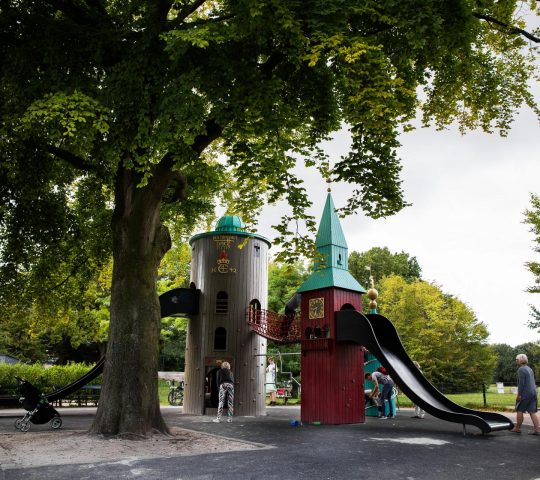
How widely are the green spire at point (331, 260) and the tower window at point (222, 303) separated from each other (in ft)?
11.6

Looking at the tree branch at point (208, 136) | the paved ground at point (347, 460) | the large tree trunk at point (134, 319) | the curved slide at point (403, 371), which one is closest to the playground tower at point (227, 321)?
the curved slide at point (403, 371)

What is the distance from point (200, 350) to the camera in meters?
19.8

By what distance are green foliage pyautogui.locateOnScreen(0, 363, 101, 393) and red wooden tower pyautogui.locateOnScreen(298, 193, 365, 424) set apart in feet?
46.6

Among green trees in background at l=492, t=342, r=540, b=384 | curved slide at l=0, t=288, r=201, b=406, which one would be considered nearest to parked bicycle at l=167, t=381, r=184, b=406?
curved slide at l=0, t=288, r=201, b=406

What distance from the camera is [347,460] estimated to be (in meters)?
8.95

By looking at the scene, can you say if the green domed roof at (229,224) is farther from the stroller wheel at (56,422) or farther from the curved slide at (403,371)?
the stroller wheel at (56,422)

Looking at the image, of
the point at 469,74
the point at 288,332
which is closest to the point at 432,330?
the point at 288,332

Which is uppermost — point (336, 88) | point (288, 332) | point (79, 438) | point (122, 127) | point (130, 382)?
point (336, 88)

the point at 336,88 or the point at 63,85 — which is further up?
the point at 336,88

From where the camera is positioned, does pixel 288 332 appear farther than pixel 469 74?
Yes

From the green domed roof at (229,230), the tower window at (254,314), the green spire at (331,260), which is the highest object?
the green domed roof at (229,230)

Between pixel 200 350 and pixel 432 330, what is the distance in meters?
27.6

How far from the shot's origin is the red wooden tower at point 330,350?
16156 mm

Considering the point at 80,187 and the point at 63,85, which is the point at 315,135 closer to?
the point at 63,85
